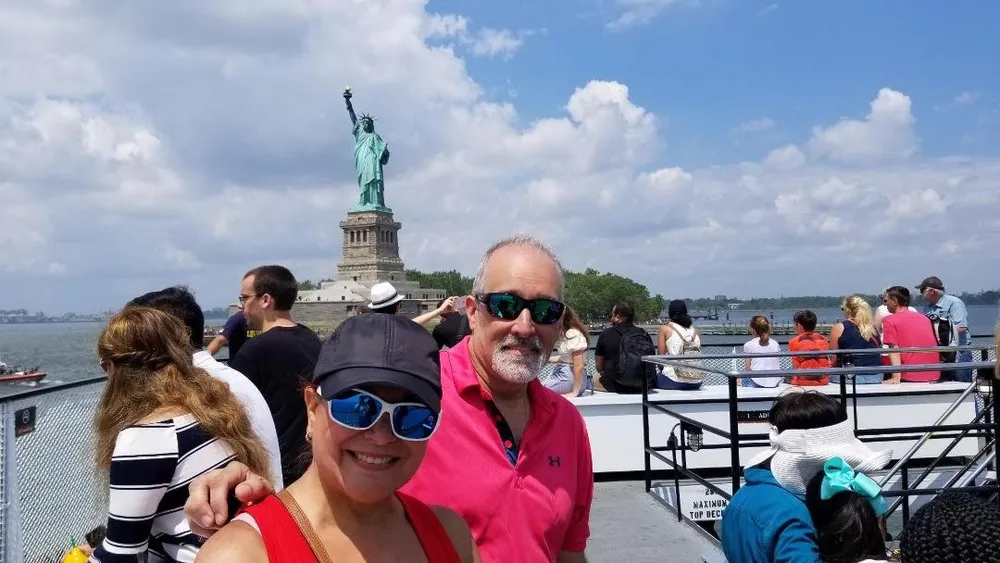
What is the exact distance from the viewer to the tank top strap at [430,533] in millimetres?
1624

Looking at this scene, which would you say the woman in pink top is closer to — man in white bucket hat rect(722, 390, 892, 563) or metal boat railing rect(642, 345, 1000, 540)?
metal boat railing rect(642, 345, 1000, 540)

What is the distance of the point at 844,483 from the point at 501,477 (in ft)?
4.02

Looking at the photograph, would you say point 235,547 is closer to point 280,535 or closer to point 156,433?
point 280,535

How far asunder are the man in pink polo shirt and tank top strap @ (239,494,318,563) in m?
0.89

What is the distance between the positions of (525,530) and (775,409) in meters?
1.22

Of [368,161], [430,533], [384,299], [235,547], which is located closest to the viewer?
[235,547]

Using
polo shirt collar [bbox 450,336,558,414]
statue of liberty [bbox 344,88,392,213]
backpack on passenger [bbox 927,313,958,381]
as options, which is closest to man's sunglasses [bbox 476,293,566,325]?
polo shirt collar [bbox 450,336,558,414]

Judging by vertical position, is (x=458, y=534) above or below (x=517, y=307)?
below

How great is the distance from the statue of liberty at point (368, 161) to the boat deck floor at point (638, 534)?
6811cm

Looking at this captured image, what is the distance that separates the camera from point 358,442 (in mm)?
1476

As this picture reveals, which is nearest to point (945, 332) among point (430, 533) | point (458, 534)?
point (458, 534)

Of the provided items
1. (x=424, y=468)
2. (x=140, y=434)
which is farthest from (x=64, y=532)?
(x=424, y=468)

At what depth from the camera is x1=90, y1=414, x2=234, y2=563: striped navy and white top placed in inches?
86.8

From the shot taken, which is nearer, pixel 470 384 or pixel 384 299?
pixel 470 384
